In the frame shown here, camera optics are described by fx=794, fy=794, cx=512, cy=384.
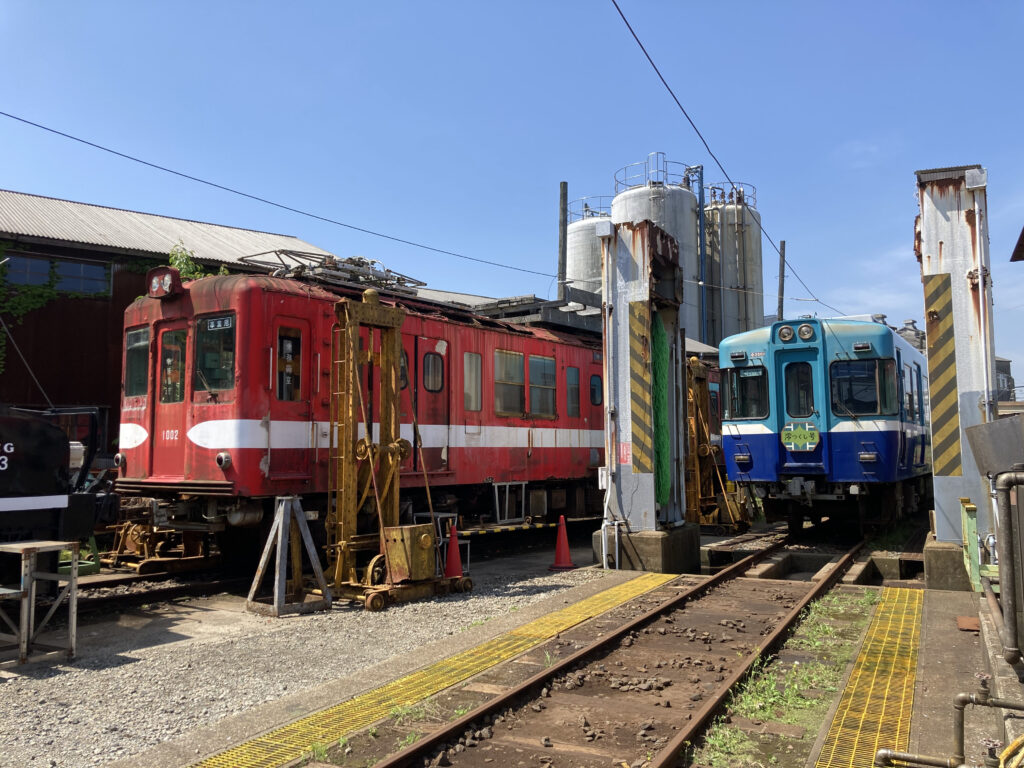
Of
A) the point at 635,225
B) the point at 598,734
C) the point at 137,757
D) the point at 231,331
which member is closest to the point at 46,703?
the point at 137,757

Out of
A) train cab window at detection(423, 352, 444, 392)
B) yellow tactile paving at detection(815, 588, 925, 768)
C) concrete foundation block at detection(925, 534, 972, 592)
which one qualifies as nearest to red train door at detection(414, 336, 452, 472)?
train cab window at detection(423, 352, 444, 392)

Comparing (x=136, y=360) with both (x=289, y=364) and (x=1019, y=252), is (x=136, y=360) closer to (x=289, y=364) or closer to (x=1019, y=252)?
(x=289, y=364)

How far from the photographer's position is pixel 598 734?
180 inches

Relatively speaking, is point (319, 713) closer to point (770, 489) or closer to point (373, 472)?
point (373, 472)

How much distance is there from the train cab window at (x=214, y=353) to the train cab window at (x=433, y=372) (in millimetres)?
3022

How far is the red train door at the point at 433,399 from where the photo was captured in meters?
11.4

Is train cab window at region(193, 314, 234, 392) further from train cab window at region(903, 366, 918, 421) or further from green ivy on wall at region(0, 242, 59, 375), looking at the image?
green ivy on wall at region(0, 242, 59, 375)

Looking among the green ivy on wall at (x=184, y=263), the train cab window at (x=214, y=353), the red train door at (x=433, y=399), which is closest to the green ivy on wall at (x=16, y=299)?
the green ivy on wall at (x=184, y=263)

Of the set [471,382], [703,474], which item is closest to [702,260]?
[703,474]

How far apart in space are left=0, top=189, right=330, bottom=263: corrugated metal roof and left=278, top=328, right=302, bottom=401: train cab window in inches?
445

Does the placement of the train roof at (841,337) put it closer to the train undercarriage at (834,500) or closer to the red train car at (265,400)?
the train undercarriage at (834,500)

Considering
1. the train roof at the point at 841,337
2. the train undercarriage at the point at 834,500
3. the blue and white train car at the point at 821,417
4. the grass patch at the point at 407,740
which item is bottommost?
the grass patch at the point at 407,740

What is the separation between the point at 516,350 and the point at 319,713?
353 inches

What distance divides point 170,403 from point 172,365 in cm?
49
